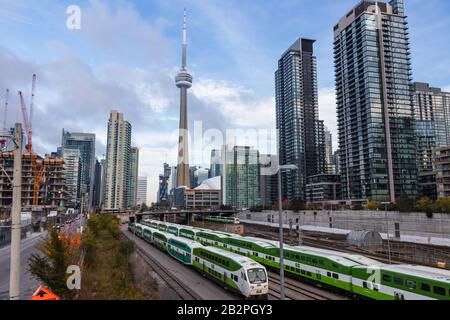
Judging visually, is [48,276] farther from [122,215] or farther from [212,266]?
[122,215]

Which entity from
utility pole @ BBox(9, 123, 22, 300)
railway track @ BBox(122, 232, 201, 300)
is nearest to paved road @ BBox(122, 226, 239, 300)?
railway track @ BBox(122, 232, 201, 300)

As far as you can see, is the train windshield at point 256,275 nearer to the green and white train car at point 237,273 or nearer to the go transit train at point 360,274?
the green and white train car at point 237,273

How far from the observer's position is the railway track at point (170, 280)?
30547mm

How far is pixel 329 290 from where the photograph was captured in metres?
30.8

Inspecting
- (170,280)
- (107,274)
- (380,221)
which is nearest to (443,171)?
(380,221)

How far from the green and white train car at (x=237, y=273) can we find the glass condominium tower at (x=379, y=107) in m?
116

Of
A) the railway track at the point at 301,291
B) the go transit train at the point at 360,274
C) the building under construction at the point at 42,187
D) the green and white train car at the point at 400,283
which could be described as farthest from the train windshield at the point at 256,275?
the building under construction at the point at 42,187

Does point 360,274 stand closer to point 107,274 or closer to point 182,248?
point 107,274

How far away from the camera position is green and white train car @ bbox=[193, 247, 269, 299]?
2688 cm

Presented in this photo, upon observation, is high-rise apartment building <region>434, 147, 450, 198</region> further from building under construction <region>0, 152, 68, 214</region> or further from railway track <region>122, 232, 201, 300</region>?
building under construction <region>0, 152, 68, 214</region>

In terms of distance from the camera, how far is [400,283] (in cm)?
2272

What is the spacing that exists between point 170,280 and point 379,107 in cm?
13115
